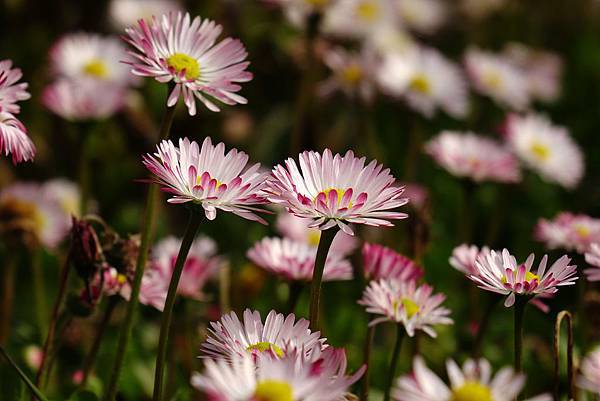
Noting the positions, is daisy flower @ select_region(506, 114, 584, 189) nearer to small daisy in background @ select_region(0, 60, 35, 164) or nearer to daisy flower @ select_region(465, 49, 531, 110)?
daisy flower @ select_region(465, 49, 531, 110)

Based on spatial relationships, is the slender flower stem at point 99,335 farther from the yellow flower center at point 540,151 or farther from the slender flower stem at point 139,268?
the yellow flower center at point 540,151

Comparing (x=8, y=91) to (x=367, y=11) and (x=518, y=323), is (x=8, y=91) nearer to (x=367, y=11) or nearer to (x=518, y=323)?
(x=518, y=323)

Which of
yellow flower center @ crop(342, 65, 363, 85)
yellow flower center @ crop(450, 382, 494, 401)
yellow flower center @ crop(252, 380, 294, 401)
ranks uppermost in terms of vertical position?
yellow flower center @ crop(342, 65, 363, 85)

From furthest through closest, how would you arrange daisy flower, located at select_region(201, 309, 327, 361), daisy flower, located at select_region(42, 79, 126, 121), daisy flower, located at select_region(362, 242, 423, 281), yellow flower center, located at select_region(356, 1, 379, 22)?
1. yellow flower center, located at select_region(356, 1, 379, 22)
2. daisy flower, located at select_region(42, 79, 126, 121)
3. daisy flower, located at select_region(362, 242, 423, 281)
4. daisy flower, located at select_region(201, 309, 327, 361)

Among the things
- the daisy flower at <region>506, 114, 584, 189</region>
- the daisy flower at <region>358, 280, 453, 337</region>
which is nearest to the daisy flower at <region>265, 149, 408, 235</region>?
the daisy flower at <region>358, 280, 453, 337</region>

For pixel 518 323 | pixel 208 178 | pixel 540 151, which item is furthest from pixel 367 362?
pixel 540 151

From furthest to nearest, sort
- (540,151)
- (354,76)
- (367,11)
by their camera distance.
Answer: (367,11)
(354,76)
(540,151)
